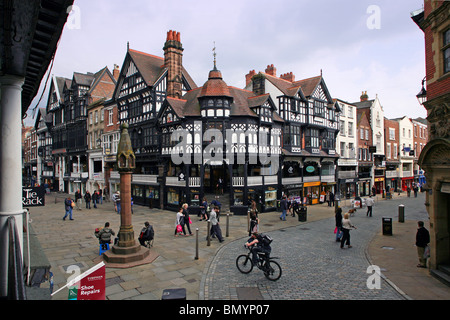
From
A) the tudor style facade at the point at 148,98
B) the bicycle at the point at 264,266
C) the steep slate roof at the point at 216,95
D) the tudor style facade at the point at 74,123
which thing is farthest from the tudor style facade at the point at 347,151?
the tudor style facade at the point at 74,123

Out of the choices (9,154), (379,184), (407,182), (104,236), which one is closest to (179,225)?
(104,236)

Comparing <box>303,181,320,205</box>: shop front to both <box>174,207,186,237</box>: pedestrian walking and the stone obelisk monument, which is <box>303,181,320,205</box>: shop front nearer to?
<box>174,207,186,237</box>: pedestrian walking

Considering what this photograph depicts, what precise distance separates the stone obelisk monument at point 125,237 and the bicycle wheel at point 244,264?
3.62 m

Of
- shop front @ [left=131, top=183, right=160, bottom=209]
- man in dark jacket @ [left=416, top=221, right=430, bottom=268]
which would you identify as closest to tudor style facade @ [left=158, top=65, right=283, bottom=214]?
shop front @ [left=131, top=183, right=160, bottom=209]

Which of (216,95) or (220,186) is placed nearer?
(216,95)

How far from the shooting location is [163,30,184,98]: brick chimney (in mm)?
27439

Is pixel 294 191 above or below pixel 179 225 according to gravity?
above

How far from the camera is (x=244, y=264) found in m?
9.80

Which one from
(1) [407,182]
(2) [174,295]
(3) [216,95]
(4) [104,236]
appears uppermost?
(3) [216,95]

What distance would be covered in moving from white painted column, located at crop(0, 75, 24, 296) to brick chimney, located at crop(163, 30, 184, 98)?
2418 centimetres

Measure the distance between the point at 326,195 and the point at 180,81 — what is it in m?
20.5

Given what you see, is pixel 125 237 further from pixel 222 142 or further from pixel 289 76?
pixel 289 76

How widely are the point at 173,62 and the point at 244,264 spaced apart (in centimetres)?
2324

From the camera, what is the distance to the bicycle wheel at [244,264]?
31.5 ft
